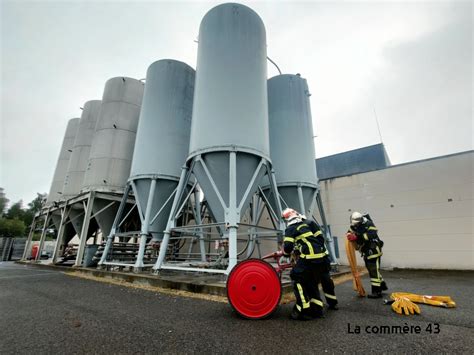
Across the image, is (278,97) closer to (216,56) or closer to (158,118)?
(216,56)

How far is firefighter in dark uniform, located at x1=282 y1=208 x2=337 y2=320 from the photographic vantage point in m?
3.09

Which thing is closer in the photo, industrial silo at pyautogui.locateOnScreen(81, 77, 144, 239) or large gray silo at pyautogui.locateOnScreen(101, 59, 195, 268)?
large gray silo at pyautogui.locateOnScreen(101, 59, 195, 268)

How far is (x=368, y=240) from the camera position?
4543 mm

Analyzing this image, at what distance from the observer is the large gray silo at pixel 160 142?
8.55 meters

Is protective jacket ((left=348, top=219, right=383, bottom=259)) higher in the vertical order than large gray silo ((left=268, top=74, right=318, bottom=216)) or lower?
lower

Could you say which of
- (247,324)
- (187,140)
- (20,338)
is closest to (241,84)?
(187,140)

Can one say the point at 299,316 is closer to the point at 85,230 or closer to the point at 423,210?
the point at 85,230

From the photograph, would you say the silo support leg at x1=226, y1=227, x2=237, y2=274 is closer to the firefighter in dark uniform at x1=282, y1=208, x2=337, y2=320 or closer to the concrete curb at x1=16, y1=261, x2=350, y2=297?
the concrete curb at x1=16, y1=261, x2=350, y2=297

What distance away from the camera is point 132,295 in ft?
15.3

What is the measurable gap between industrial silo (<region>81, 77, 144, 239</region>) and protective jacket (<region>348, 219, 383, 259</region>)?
10018 mm

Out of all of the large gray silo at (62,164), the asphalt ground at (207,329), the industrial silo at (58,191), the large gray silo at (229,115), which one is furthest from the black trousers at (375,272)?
the large gray silo at (62,164)

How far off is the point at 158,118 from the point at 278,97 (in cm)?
519

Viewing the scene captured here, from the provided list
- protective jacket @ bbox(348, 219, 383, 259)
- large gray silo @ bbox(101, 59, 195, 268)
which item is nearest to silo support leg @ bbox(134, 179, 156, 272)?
large gray silo @ bbox(101, 59, 195, 268)

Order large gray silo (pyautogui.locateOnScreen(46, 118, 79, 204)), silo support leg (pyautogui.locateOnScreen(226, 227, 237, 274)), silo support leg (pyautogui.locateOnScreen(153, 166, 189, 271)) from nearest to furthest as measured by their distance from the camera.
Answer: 1. silo support leg (pyautogui.locateOnScreen(226, 227, 237, 274))
2. silo support leg (pyautogui.locateOnScreen(153, 166, 189, 271))
3. large gray silo (pyautogui.locateOnScreen(46, 118, 79, 204))
